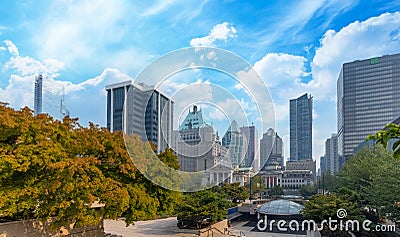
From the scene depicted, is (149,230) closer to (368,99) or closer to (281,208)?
(281,208)

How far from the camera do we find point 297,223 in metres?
19.9

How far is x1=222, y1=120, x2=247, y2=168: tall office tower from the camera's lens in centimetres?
642

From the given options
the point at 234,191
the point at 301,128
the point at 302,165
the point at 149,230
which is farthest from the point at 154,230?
the point at 302,165

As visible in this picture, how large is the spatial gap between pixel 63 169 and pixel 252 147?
4.67 m

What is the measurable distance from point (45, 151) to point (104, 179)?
1682 mm

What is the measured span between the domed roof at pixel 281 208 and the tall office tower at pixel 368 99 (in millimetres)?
53487

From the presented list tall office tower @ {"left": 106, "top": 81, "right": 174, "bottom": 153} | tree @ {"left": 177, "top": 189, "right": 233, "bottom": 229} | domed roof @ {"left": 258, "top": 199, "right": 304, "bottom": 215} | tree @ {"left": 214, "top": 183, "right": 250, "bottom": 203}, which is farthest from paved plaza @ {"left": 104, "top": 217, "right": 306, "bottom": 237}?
tall office tower @ {"left": 106, "top": 81, "right": 174, "bottom": 153}

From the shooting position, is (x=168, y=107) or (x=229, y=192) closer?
(x=168, y=107)

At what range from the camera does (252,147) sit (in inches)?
260

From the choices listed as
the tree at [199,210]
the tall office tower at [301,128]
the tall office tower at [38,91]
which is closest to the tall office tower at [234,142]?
the tree at [199,210]

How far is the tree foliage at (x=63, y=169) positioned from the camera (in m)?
8.29

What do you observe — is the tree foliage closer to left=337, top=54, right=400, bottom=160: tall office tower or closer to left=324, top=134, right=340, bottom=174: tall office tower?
left=337, top=54, right=400, bottom=160: tall office tower

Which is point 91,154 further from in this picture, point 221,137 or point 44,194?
point 221,137

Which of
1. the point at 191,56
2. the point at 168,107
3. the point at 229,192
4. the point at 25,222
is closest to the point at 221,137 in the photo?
the point at 168,107
